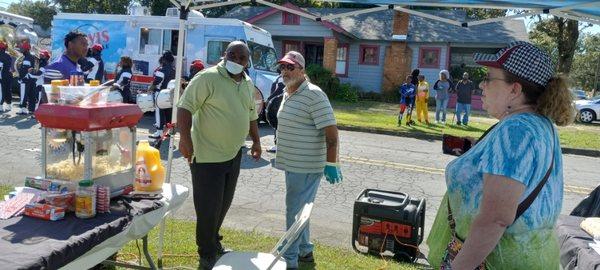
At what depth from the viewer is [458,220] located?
2238 mm

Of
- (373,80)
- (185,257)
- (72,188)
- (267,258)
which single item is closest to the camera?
(72,188)

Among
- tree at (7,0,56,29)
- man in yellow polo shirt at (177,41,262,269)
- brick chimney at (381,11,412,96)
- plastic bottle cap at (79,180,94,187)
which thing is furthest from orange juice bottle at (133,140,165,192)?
tree at (7,0,56,29)

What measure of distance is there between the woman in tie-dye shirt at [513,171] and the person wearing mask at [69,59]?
421 cm

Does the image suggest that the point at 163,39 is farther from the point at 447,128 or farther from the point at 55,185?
the point at 55,185

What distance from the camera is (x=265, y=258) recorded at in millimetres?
3379

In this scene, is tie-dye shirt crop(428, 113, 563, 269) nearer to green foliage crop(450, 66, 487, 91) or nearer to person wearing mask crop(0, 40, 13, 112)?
person wearing mask crop(0, 40, 13, 112)

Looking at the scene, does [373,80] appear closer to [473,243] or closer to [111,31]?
[111,31]

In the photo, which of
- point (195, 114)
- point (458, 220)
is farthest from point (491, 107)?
point (195, 114)

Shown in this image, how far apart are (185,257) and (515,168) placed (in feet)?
11.3

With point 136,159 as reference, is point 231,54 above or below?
above

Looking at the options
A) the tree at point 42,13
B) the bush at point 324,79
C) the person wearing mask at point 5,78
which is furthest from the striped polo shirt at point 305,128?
the tree at point 42,13

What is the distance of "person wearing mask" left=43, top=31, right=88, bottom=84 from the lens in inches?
201

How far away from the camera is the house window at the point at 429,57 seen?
26.9 meters

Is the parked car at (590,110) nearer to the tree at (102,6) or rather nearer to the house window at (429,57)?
the house window at (429,57)
